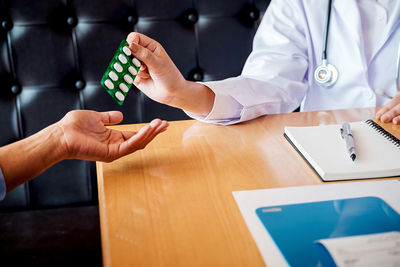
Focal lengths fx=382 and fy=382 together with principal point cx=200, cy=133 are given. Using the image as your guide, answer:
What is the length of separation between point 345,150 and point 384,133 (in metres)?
0.10

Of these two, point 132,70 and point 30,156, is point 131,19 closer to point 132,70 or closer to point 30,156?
point 132,70

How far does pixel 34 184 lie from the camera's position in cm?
98

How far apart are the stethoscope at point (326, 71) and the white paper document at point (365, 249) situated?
21.8 inches

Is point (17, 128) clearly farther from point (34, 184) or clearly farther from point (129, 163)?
point (129, 163)

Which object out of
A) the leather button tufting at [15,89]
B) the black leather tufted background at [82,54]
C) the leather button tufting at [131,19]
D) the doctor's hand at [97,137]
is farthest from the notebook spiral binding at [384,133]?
the leather button tufting at [15,89]

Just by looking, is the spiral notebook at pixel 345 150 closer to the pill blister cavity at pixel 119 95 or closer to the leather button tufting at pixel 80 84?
the pill blister cavity at pixel 119 95

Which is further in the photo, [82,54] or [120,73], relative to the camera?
[82,54]

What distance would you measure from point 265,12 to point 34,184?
758 mm

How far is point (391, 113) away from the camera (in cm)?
70

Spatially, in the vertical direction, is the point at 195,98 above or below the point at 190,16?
below

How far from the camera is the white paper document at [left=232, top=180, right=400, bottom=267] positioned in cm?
44

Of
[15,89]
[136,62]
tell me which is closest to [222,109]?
[136,62]

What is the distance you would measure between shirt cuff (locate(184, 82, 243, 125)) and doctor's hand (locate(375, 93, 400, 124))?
0.85ft

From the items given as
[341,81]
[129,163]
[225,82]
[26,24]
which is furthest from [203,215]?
[26,24]
